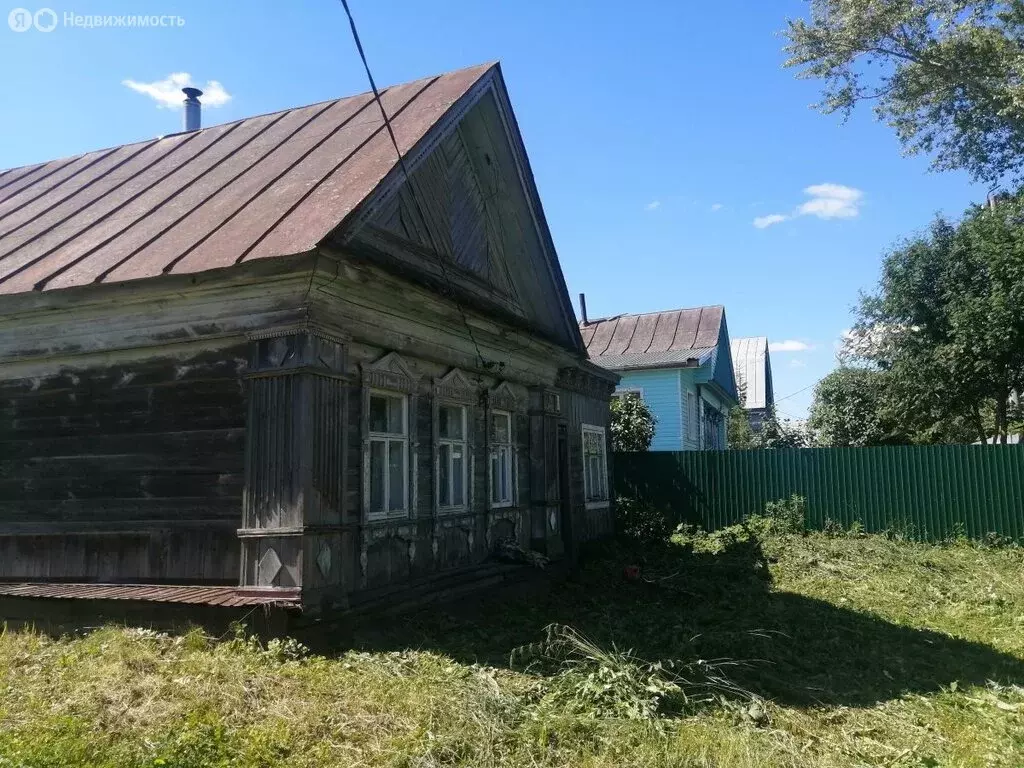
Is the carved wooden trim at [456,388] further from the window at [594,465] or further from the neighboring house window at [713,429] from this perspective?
the neighboring house window at [713,429]

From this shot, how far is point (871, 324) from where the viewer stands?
21.2 m

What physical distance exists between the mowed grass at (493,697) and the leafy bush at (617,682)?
8cm

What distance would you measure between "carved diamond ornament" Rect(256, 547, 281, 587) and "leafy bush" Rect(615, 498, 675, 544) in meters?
10.4

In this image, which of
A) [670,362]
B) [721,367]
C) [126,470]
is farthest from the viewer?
[721,367]

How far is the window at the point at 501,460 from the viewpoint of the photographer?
9969mm

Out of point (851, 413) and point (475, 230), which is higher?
point (475, 230)

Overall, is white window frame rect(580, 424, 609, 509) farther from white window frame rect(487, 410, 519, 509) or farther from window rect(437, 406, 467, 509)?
window rect(437, 406, 467, 509)

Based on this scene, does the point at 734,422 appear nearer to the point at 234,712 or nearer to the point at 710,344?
the point at 710,344

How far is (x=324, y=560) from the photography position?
6.35m

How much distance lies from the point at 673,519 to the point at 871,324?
9192mm

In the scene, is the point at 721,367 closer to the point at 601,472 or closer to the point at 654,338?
the point at 654,338

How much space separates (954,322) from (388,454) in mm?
15745

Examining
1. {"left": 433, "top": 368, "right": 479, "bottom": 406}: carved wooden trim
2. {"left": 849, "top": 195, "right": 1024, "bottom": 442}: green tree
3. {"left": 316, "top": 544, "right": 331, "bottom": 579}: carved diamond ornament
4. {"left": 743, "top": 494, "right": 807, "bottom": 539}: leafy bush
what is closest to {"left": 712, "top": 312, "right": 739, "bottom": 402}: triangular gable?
{"left": 849, "top": 195, "right": 1024, "bottom": 442}: green tree

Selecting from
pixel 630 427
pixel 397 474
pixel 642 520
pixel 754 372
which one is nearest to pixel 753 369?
pixel 754 372
